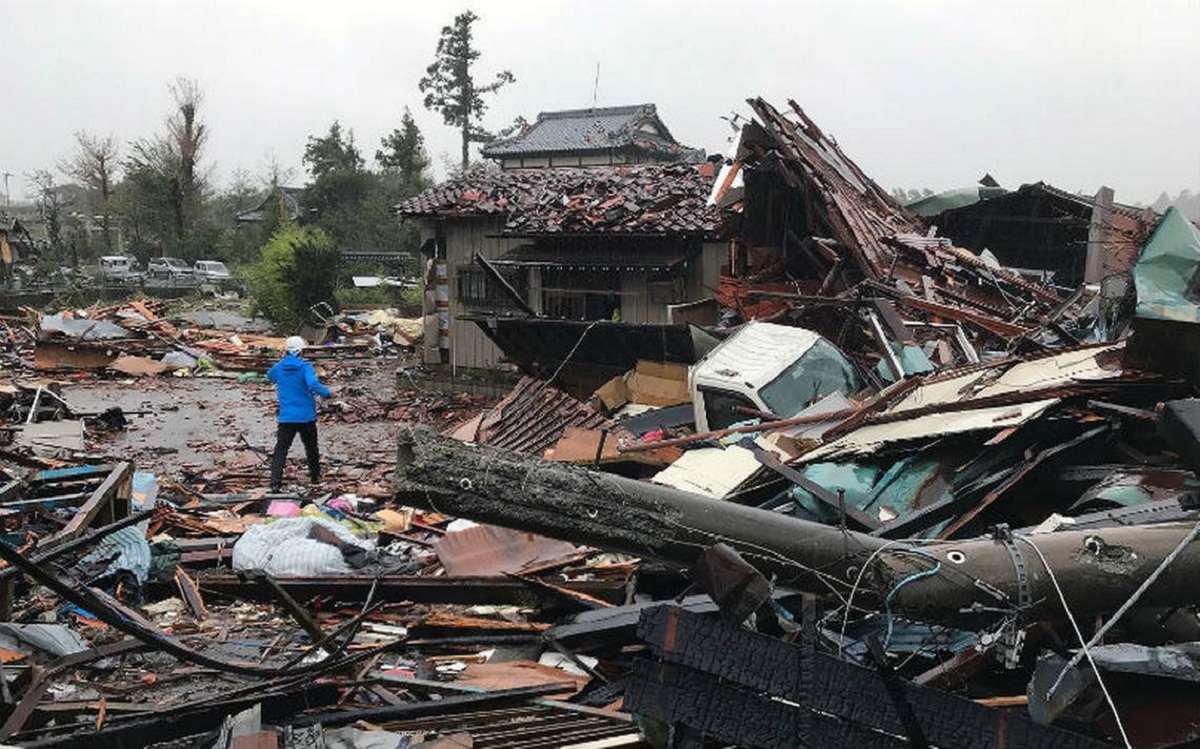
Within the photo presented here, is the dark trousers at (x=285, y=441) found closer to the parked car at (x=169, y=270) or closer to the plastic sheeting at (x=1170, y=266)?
the plastic sheeting at (x=1170, y=266)

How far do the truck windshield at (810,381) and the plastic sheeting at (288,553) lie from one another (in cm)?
424

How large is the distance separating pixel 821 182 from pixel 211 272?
3118cm

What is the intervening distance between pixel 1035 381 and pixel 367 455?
9229 millimetres

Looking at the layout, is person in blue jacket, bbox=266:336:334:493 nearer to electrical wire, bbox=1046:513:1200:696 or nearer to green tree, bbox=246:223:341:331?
electrical wire, bbox=1046:513:1200:696

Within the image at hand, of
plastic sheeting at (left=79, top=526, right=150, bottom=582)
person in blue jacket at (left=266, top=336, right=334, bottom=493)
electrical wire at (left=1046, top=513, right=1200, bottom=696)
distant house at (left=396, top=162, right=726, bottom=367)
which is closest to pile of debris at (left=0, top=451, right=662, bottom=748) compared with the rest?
plastic sheeting at (left=79, top=526, right=150, bottom=582)

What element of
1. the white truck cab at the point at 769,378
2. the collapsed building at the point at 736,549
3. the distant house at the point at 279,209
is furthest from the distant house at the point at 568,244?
→ the distant house at the point at 279,209

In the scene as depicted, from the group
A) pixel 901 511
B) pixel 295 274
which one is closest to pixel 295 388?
pixel 901 511

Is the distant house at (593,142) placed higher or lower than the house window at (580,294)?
higher

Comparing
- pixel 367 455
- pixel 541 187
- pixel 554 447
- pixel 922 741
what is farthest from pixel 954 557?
pixel 541 187

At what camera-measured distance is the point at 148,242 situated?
1560 inches

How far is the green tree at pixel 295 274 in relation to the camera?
2628cm

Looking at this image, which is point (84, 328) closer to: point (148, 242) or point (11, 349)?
point (11, 349)

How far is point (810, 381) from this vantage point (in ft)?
29.0

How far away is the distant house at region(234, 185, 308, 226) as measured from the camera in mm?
37000
